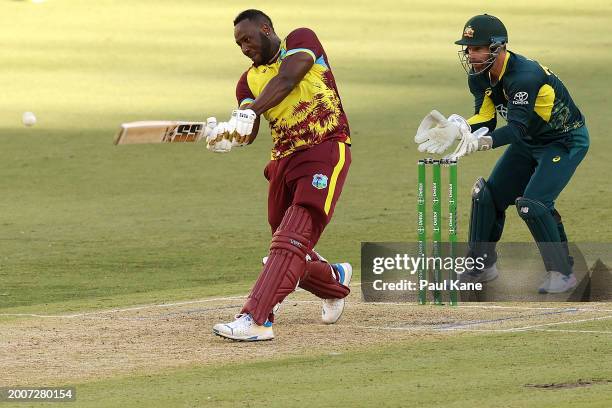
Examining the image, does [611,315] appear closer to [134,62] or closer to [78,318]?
[78,318]

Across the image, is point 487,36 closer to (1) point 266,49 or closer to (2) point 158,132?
(1) point 266,49

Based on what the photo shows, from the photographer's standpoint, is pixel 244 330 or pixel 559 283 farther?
pixel 559 283

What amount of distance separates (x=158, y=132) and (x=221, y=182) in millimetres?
9745

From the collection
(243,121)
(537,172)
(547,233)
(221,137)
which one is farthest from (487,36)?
(221,137)

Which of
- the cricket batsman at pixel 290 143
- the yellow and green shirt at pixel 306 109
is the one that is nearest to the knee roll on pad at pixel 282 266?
the cricket batsman at pixel 290 143

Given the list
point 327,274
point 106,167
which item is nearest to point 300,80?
point 327,274

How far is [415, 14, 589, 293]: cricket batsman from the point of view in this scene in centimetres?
941

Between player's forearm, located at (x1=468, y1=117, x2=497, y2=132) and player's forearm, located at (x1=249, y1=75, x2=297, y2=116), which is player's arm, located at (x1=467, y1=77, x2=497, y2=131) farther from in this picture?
player's forearm, located at (x1=249, y1=75, x2=297, y2=116)

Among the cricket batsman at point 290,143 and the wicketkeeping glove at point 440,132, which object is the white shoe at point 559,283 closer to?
the wicketkeeping glove at point 440,132

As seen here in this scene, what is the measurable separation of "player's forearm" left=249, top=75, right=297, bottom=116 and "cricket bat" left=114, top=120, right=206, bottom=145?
352 mm

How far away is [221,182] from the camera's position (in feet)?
58.2

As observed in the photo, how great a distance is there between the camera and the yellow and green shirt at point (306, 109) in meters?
8.69

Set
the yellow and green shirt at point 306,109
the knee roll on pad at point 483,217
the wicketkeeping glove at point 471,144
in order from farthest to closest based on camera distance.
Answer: the knee roll on pad at point 483,217 → the wicketkeeping glove at point 471,144 → the yellow and green shirt at point 306,109

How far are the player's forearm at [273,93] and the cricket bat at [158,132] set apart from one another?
1.16 ft
